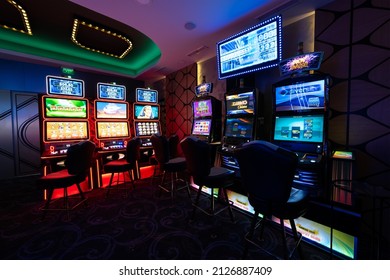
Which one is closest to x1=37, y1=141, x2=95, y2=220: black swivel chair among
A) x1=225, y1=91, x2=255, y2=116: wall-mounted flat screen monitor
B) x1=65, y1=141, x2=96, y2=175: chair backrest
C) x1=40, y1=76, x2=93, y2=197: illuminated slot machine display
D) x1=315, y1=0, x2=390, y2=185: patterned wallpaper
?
x1=65, y1=141, x2=96, y2=175: chair backrest

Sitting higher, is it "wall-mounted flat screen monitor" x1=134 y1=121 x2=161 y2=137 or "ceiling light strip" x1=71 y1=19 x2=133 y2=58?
"ceiling light strip" x1=71 y1=19 x2=133 y2=58

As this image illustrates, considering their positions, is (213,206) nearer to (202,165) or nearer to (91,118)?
(202,165)

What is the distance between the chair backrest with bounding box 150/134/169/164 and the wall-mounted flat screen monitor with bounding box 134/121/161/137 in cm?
137

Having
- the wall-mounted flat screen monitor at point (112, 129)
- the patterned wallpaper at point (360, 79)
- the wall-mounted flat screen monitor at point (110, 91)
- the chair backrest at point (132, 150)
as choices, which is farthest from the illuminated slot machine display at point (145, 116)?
the patterned wallpaper at point (360, 79)

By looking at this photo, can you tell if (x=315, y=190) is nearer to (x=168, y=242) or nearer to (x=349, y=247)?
(x=349, y=247)

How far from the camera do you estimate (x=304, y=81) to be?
2.12 meters

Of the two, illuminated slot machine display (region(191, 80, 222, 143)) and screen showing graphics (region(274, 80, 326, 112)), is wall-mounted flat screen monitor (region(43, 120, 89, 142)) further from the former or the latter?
screen showing graphics (region(274, 80, 326, 112))

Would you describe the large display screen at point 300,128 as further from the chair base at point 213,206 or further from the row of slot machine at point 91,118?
the row of slot machine at point 91,118

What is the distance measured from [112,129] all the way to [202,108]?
2094mm

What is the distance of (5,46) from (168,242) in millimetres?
5406

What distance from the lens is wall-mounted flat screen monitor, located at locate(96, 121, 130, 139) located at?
381cm

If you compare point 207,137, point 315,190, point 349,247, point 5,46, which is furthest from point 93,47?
point 349,247

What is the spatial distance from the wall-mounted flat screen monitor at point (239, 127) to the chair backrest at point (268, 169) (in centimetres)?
131

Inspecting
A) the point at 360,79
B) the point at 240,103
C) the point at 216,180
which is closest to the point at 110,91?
the point at 240,103
